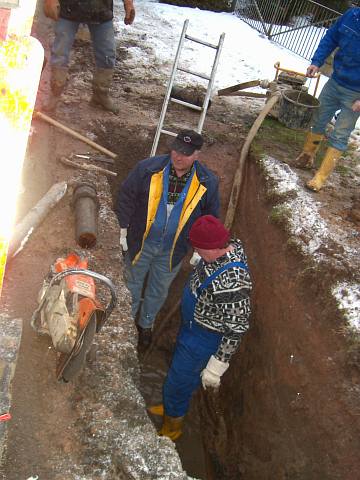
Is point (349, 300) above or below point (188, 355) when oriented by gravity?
above

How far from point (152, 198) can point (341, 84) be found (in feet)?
9.23

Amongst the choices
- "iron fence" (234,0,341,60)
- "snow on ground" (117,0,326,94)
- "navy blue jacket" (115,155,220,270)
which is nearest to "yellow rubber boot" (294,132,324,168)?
"navy blue jacket" (115,155,220,270)

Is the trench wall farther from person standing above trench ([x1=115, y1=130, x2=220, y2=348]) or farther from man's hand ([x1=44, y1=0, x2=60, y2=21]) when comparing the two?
man's hand ([x1=44, y1=0, x2=60, y2=21])

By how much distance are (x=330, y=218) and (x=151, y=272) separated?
2.36 metres

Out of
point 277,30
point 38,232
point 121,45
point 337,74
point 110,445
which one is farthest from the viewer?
point 277,30

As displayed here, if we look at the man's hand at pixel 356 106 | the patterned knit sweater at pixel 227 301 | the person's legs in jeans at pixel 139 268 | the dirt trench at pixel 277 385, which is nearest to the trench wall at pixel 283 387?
the dirt trench at pixel 277 385

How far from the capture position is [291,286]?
17.2ft

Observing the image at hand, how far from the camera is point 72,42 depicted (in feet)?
20.4

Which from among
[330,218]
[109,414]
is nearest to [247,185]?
[330,218]

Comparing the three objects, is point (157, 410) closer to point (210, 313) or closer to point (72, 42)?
point (210, 313)

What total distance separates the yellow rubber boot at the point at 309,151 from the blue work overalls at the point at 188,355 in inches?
118

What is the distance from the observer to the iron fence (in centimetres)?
1328

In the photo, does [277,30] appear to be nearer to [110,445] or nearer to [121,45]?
[121,45]

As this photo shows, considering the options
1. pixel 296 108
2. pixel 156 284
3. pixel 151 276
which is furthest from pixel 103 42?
pixel 156 284
